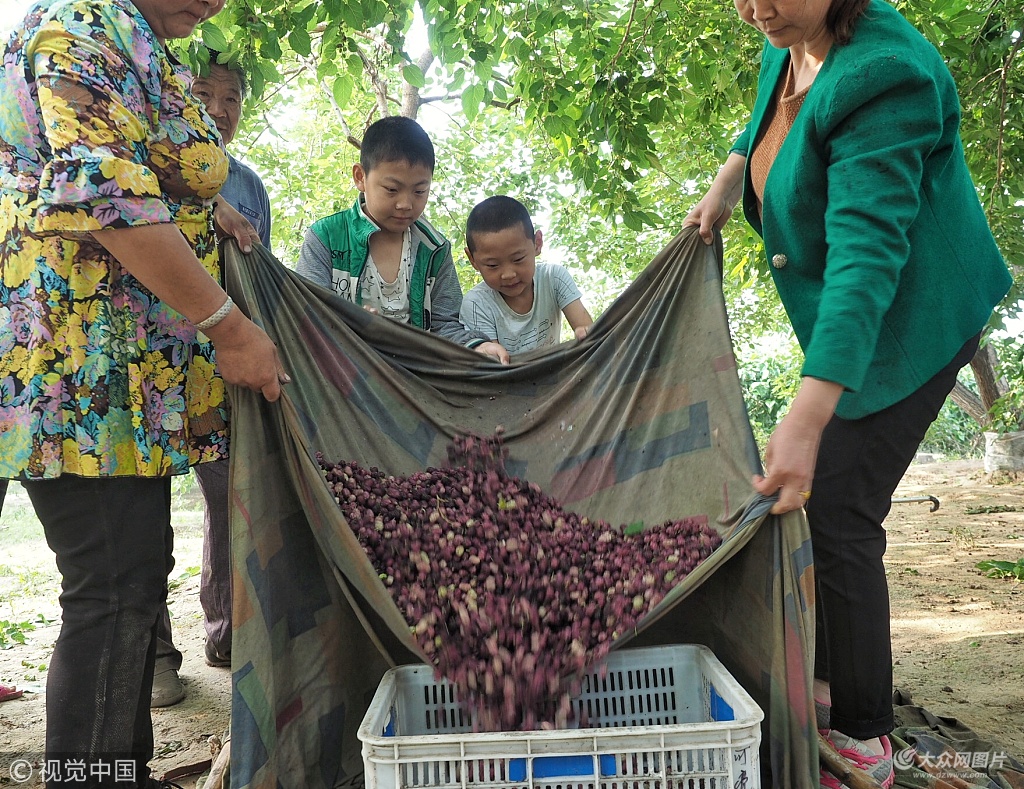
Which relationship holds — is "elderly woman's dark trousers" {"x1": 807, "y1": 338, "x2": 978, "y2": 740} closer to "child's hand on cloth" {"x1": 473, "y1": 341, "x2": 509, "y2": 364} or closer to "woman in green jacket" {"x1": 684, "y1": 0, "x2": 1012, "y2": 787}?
"woman in green jacket" {"x1": 684, "y1": 0, "x2": 1012, "y2": 787}

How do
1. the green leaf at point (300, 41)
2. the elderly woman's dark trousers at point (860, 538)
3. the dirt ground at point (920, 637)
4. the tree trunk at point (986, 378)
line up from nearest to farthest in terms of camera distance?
the elderly woman's dark trousers at point (860, 538) → the dirt ground at point (920, 637) → the green leaf at point (300, 41) → the tree trunk at point (986, 378)

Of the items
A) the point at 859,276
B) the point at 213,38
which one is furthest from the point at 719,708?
the point at 213,38

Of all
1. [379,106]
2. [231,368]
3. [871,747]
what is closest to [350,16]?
[231,368]

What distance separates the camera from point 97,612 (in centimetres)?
150

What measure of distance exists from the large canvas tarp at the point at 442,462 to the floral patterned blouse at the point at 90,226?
0.60ft

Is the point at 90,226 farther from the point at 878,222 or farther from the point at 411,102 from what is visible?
the point at 411,102

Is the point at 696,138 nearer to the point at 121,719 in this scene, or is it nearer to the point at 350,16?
the point at 350,16

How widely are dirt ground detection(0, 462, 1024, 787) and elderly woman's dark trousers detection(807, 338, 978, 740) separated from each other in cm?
66

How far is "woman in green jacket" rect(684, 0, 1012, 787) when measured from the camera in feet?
4.60

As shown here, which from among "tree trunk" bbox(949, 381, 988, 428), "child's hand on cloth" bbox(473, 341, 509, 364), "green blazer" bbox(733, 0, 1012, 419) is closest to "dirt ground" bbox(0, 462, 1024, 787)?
"green blazer" bbox(733, 0, 1012, 419)

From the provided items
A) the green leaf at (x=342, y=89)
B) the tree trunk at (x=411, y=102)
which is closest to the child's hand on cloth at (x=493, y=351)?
the green leaf at (x=342, y=89)

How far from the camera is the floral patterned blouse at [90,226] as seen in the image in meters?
1.35

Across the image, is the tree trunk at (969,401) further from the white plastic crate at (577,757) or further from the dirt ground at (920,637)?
the white plastic crate at (577,757)

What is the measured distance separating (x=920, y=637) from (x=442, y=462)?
6.60 ft
